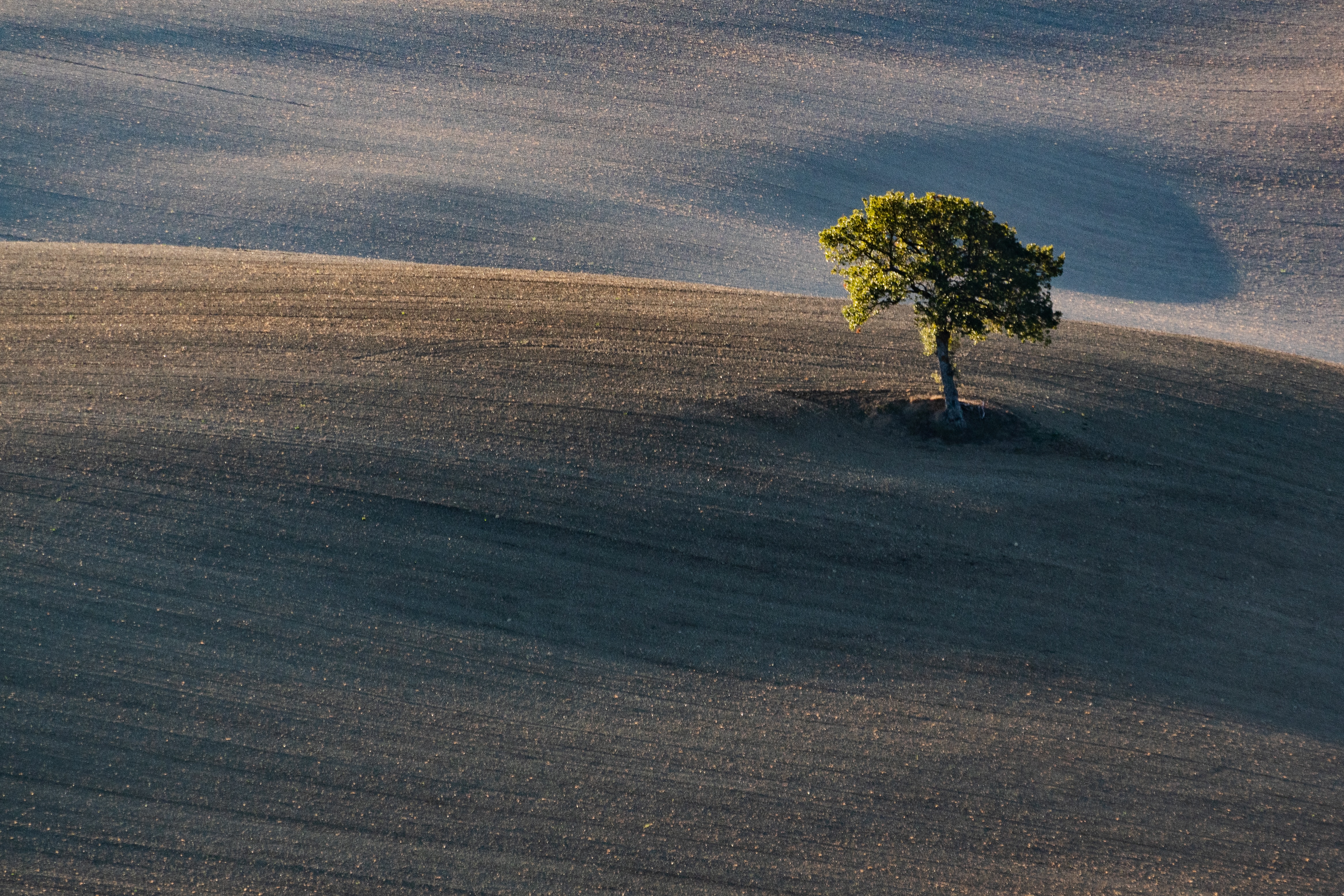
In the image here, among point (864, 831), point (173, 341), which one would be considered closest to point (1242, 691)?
point (864, 831)

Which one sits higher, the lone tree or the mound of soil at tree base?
the lone tree

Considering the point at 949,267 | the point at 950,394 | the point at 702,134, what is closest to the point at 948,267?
the point at 949,267

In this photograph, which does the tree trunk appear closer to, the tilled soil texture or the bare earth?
the tilled soil texture

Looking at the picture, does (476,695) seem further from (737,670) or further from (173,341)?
(173,341)

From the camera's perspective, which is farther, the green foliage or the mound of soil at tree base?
the mound of soil at tree base

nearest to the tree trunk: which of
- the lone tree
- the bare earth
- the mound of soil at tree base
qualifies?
the mound of soil at tree base

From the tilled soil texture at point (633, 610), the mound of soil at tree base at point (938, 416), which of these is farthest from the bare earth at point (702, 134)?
the mound of soil at tree base at point (938, 416)
